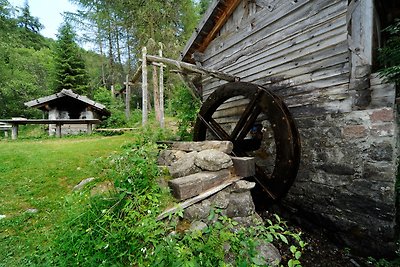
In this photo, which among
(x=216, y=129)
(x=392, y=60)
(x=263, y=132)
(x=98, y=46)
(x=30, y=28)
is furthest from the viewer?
(x=30, y=28)

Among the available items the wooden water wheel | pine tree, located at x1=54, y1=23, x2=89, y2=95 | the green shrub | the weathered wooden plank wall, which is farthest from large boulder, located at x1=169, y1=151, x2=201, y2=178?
pine tree, located at x1=54, y1=23, x2=89, y2=95

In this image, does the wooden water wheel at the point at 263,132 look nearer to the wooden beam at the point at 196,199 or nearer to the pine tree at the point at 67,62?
the wooden beam at the point at 196,199

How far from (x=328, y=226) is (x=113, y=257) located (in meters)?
2.80

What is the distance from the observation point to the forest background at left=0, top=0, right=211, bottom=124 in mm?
10188

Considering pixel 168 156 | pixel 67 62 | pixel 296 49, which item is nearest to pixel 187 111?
pixel 168 156

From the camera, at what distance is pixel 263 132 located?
12.0ft

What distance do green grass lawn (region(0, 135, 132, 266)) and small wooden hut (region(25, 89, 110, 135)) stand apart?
22.0 feet

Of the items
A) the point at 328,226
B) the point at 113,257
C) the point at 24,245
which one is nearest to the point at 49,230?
the point at 24,245

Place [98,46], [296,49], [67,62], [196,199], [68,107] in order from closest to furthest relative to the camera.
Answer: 1. [196,199]
2. [296,49]
3. [68,107]
4. [67,62]
5. [98,46]

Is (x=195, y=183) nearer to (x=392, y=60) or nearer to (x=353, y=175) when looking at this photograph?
(x=353, y=175)

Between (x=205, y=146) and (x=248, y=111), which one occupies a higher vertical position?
(x=248, y=111)

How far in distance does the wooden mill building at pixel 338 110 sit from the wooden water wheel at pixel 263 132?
447mm

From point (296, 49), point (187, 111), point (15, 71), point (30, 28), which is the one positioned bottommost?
point (187, 111)

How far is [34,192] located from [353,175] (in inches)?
182
